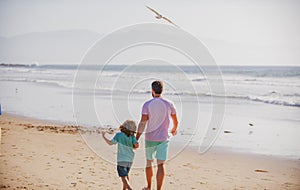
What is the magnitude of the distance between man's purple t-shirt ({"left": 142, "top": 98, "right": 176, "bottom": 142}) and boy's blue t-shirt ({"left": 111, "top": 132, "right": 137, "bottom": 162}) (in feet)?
0.80

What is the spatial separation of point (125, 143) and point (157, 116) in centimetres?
52

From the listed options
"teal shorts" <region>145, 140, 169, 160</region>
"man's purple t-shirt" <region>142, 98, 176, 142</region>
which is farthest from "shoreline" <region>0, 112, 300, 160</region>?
"man's purple t-shirt" <region>142, 98, 176, 142</region>

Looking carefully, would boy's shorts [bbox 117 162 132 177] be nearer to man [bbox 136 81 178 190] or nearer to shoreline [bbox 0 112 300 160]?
man [bbox 136 81 178 190]

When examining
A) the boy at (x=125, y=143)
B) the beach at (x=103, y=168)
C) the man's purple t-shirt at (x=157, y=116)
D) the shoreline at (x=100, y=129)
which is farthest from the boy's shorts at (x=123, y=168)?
the shoreline at (x=100, y=129)

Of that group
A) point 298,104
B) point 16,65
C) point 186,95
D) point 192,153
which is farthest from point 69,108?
point 16,65

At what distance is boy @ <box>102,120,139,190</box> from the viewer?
15.2ft

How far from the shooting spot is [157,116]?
4.62m

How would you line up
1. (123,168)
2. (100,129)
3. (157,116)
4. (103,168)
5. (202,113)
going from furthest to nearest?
(202,113), (100,129), (103,168), (123,168), (157,116)

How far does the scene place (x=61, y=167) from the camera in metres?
6.04

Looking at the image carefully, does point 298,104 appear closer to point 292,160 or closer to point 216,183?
point 292,160

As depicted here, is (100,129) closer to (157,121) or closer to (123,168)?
(123,168)

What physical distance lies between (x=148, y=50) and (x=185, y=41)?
1.76 ft

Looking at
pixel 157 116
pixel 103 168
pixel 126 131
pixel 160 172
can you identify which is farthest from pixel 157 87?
pixel 103 168

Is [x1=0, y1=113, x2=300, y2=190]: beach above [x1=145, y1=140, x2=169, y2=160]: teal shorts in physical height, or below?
below
